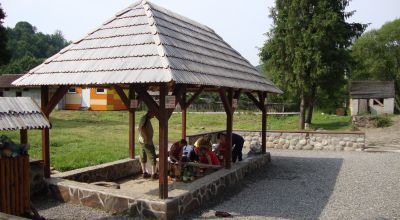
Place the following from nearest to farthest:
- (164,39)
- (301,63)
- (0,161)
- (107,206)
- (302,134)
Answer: (0,161)
(107,206)
(164,39)
(302,134)
(301,63)

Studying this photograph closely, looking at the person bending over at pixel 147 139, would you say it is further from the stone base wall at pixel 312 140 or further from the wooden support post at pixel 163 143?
the stone base wall at pixel 312 140

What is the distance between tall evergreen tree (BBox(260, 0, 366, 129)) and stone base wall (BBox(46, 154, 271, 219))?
682 inches

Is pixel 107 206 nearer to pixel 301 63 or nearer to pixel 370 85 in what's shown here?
pixel 301 63

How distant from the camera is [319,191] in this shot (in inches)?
360

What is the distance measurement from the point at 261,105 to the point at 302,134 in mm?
5696

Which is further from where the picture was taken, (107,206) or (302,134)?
(302,134)

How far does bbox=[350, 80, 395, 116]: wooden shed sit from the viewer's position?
3909 centimetres

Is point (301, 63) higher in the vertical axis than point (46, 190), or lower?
higher

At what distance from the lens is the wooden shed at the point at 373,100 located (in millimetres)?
39094

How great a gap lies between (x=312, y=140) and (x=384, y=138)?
6.75 m

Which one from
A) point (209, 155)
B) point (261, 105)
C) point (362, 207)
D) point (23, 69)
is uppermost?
point (23, 69)

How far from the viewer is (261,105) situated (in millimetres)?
12289

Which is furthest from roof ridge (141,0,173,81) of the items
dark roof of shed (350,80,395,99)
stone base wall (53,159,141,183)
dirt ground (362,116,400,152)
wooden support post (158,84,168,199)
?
dark roof of shed (350,80,395,99)

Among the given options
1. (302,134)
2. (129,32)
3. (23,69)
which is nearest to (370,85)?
(302,134)
